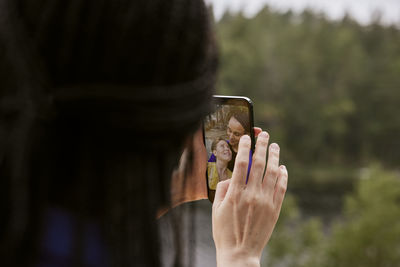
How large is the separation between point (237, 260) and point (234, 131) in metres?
0.35

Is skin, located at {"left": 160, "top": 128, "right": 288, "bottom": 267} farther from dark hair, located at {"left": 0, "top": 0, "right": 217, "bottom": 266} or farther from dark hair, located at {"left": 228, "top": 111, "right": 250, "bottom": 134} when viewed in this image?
dark hair, located at {"left": 0, "top": 0, "right": 217, "bottom": 266}

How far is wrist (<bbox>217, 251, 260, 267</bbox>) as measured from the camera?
3.11 ft

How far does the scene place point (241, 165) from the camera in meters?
Answer: 0.92

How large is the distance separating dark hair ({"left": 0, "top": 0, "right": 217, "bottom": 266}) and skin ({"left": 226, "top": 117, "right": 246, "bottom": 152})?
56cm

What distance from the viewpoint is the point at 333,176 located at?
26.1m

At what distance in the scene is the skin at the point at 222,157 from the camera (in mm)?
1216

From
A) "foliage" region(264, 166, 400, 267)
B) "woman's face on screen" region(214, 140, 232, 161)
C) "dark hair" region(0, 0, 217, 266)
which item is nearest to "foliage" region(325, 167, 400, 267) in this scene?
"foliage" region(264, 166, 400, 267)

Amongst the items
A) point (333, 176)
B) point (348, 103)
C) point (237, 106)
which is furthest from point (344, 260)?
point (237, 106)

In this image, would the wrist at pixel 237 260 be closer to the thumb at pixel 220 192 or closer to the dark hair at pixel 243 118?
the thumb at pixel 220 192

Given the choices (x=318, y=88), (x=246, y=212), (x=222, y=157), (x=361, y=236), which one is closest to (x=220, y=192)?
(x=246, y=212)

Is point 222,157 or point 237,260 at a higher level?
point 222,157

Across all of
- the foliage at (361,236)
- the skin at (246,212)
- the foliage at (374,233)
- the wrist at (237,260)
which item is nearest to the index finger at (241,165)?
the skin at (246,212)

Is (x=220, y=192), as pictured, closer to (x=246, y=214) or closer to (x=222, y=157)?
(x=246, y=214)

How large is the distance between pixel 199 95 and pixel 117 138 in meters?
0.11
